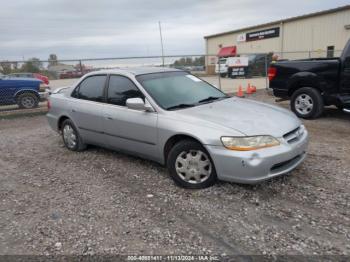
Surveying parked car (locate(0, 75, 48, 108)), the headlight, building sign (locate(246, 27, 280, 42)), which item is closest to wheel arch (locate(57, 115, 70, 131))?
the headlight

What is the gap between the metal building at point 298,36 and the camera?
87.8 ft

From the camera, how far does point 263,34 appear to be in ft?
114

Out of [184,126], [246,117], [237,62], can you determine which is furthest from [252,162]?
[237,62]

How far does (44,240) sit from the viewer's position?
323cm

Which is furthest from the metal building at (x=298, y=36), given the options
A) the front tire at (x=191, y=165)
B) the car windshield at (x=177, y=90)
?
the front tire at (x=191, y=165)

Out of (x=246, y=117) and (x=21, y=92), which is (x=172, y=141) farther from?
(x=21, y=92)

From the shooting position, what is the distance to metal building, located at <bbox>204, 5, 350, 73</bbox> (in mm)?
26755

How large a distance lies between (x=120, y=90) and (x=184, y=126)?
1469 mm

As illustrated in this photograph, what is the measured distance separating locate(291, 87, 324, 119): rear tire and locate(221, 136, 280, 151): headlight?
4573mm

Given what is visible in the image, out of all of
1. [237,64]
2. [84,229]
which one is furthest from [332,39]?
[84,229]

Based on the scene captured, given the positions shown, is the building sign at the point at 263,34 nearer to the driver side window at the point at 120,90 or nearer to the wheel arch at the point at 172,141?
the driver side window at the point at 120,90

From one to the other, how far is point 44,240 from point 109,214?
0.73 meters

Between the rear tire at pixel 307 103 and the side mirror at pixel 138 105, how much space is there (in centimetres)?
483

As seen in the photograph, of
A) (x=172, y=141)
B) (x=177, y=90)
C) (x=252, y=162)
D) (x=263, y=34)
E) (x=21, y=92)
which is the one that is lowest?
(x=252, y=162)
